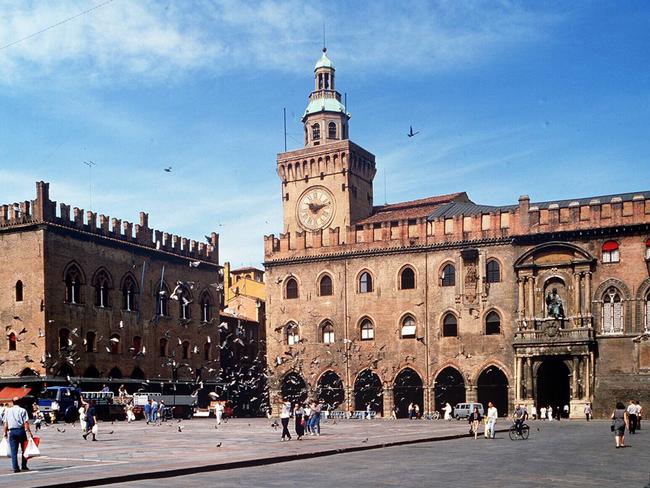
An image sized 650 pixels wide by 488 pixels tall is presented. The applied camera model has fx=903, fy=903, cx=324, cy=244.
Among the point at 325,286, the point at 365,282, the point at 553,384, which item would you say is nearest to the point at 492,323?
the point at 553,384

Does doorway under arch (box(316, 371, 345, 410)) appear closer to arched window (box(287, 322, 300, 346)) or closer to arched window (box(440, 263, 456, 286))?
arched window (box(287, 322, 300, 346))

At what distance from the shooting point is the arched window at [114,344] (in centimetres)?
5353

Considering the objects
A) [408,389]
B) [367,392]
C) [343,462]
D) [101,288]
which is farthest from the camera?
[367,392]

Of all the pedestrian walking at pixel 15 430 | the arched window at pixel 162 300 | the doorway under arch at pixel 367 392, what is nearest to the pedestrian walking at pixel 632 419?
the pedestrian walking at pixel 15 430

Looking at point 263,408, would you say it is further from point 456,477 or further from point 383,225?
point 456,477

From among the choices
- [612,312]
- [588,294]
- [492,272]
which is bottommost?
[612,312]

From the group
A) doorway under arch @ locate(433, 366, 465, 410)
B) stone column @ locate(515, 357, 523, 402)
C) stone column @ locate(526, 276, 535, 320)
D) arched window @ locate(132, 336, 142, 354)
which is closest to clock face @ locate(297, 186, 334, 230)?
doorway under arch @ locate(433, 366, 465, 410)

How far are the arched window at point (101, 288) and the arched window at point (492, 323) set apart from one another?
74.6 ft

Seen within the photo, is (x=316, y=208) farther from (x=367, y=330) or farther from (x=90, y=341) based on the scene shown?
(x=90, y=341)

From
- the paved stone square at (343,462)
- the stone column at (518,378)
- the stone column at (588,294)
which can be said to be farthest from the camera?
the stone column at (518,378)

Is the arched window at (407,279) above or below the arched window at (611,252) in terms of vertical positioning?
below

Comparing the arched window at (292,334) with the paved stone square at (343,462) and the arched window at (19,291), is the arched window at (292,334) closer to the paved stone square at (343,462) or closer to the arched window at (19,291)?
→ the arched window at (19,291)

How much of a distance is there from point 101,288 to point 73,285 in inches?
95.3

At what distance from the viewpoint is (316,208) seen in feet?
213
